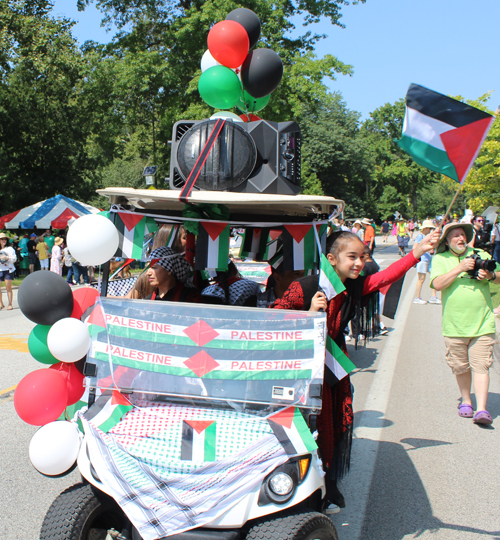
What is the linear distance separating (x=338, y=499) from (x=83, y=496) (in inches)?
62.6

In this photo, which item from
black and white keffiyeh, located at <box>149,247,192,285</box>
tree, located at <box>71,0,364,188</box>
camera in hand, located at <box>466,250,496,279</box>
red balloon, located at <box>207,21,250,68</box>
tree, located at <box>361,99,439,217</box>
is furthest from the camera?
tree, located at <box>361,99,439,217</box>

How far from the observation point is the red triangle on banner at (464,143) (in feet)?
11.0

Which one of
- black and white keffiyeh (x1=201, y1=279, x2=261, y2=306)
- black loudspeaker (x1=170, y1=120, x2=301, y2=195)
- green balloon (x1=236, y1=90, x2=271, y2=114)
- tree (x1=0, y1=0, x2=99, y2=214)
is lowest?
black and white keffiyeh (x1=201, y1=279, x2=261, y2=306)

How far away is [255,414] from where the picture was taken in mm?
2777

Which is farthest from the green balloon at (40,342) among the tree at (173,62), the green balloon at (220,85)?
the tree at (173,62)

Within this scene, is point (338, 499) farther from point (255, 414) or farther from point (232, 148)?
point (232, 148)

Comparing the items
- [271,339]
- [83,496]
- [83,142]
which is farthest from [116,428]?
[83,142]

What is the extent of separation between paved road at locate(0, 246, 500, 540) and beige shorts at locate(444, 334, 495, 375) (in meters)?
0.52

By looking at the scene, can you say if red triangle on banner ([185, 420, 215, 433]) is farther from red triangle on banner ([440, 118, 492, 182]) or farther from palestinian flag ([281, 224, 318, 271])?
red triangle on banner ([440, 118, 492, 182])

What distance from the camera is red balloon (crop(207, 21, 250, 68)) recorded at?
477cm

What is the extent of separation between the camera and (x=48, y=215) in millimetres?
21422

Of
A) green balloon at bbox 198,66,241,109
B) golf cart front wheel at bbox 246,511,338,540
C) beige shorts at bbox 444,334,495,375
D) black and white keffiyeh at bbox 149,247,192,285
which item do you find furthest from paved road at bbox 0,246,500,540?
A: green balloon at bbox 198,66,241,109

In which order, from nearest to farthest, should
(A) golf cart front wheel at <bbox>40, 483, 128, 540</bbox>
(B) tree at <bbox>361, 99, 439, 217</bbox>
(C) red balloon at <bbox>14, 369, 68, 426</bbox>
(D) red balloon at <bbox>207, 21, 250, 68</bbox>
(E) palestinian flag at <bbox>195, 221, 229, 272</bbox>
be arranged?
(A) golf cart front wheel at <bbox>40, 483, 128, 540</bbox>
(C) red balloon at <bbox>14, 369, 68, 426</bbox>
(E) palestinian flag at <bbox>195, 221, 229, 272</bbox>
(D) red balloon at <bbox>207, 21, 250, 68</bbox>
(B) tree at <bbox>361, 99, 439, 217</bbox>

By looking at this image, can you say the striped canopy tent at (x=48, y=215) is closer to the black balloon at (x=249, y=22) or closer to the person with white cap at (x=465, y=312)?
the black balloon at (x=249, y=22)
